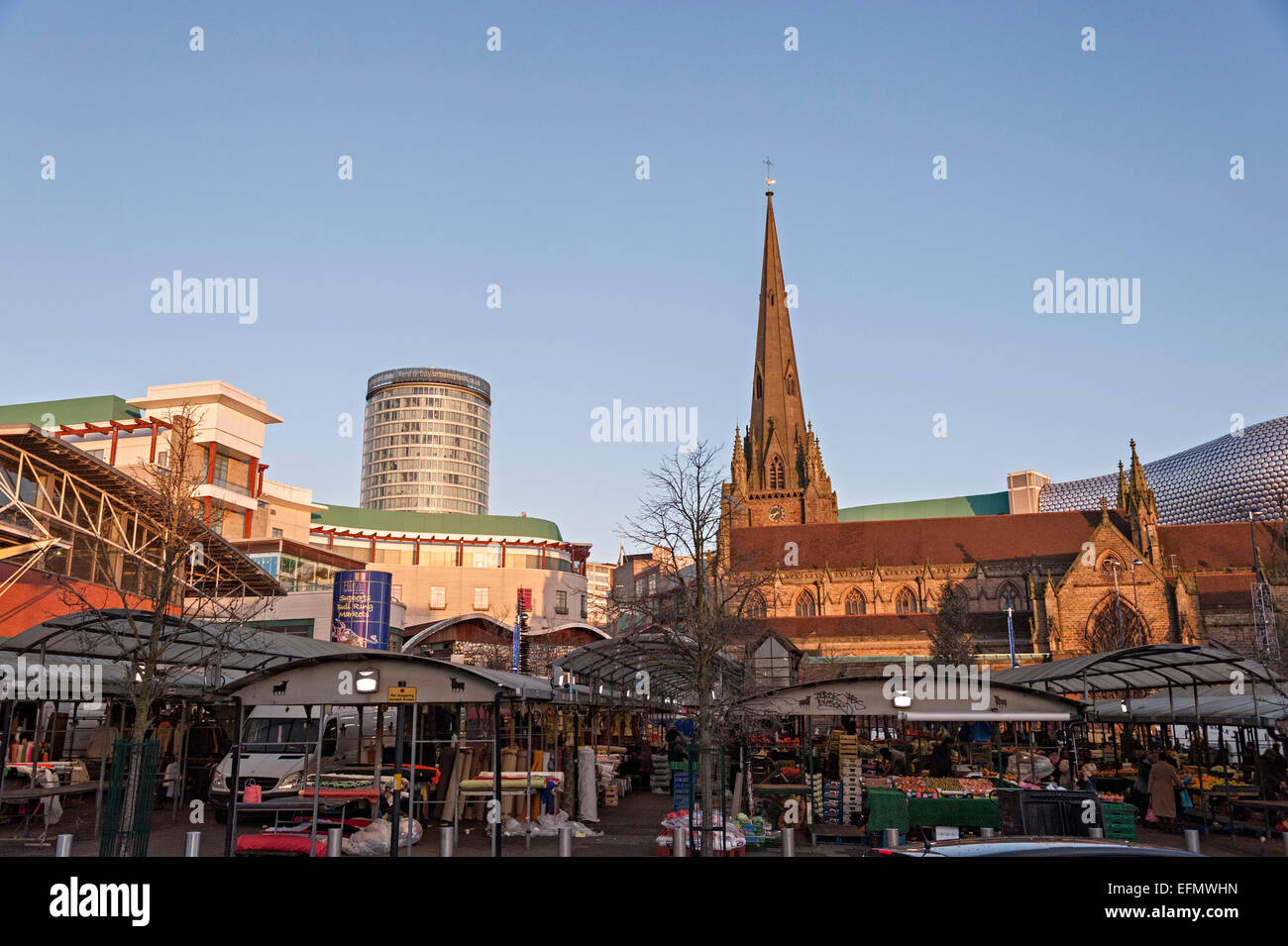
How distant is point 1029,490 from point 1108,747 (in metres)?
144

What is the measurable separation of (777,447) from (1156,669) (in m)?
73.6

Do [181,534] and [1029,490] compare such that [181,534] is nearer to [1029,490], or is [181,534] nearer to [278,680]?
[278,680]

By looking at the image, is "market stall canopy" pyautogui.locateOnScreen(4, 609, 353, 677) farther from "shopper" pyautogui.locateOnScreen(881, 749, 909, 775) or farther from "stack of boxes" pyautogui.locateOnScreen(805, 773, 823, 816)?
"shopper" pyautogui.locateOnScreen(881, 749, 909, 775)

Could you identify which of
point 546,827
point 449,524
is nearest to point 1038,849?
point 546,827

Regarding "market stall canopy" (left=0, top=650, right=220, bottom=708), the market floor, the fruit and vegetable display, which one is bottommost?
the market floor

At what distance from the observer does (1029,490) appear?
166750 millimetres

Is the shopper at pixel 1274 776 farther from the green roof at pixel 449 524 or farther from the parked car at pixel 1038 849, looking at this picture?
the green roof at pixel 449 524

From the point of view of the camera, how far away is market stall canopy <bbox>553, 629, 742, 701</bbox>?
20484 millimetres

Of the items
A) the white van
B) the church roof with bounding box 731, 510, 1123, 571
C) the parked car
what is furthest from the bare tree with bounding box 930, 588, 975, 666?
the parked car

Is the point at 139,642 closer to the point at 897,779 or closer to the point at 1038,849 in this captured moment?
the point at 1038,849

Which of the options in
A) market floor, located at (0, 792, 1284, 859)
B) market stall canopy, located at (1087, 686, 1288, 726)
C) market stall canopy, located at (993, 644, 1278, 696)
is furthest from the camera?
market stall canopy, located at (1087, 686, 1288, 726)

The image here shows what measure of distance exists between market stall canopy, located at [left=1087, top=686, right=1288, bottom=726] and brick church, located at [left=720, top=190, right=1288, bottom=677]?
33.2 m

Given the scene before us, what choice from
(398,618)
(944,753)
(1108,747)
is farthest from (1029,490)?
(944,753)

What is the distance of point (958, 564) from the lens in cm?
8206
